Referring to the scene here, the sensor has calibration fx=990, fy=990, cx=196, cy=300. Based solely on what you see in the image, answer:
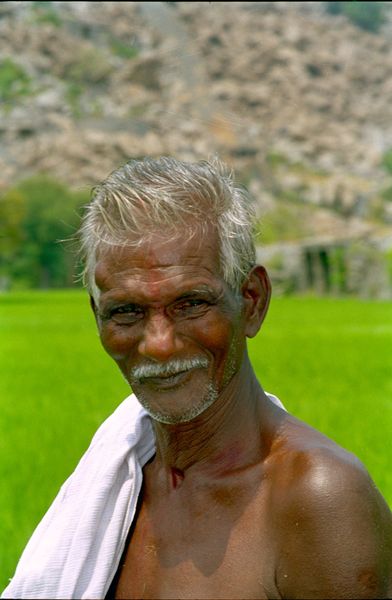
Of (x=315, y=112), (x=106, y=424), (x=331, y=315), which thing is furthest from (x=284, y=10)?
(x=106, y=424)

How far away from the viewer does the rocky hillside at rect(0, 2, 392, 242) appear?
6475 cm

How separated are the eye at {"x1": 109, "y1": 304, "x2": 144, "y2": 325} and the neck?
214 millimetres

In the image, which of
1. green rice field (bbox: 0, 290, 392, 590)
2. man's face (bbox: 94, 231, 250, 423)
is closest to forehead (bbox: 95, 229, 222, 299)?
man's face (bbox: 94, 231, 250, 423)

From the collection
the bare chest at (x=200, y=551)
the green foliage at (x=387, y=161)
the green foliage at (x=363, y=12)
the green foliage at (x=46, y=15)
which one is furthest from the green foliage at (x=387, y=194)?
the bare chest at (x=200, y=551)

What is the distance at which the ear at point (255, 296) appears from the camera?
67.8 inches

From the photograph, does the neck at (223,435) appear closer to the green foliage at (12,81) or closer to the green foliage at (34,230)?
the green foliage at (34,230)

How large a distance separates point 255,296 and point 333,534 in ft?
1.50

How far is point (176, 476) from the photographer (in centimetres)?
178

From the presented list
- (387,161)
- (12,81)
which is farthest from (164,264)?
(12,81)

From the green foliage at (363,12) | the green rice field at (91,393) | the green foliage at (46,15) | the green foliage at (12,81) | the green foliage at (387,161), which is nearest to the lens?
the green rice field at (91,393)

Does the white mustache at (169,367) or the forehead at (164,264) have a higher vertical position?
the forehead at (164,264)

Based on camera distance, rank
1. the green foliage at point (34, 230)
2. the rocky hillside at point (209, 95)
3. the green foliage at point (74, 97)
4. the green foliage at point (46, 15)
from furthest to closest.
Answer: the green foliage at point (46, 15)
the green foliage at point (74, 97)
the rocky hillside at point (209, 95)
the green foliage at point (34, 230)

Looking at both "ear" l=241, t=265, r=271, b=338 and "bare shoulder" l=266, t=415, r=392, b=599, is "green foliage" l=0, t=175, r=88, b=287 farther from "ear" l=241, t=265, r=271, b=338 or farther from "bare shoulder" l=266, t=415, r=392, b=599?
"bare shoulder" l=266, t=415, r=392, b=599

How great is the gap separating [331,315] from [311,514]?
27.6 metres
